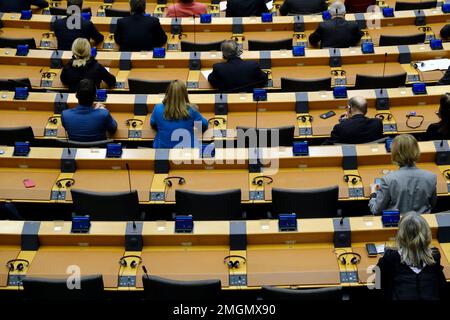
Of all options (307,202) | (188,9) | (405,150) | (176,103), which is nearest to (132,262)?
(307,202)

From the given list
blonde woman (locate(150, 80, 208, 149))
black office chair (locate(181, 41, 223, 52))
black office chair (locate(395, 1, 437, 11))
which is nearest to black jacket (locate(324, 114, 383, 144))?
blonde woman (locate(150, 80, 208, 149))

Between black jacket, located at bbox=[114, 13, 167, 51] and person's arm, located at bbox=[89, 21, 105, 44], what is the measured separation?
211mm

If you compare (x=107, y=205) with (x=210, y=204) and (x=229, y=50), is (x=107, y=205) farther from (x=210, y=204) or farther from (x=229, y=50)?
(x=229, y=50)

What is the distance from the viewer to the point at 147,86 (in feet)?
25.4

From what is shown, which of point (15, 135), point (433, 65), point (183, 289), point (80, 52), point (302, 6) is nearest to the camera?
point (183, 289)

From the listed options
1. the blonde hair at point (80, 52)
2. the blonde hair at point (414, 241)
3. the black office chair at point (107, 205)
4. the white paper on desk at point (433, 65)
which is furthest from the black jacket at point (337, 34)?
the blonde hair at point (414, 241)

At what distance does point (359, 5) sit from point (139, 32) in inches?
126

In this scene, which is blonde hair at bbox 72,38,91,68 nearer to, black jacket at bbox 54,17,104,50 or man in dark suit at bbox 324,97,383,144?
black jacket at bbox 54,17,104,50

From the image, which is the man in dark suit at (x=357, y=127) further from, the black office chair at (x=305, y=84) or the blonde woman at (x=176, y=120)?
the blonde woman at (x=176, y=120)

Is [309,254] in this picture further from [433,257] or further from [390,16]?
[390,16]

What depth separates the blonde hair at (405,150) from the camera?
5.56 metres

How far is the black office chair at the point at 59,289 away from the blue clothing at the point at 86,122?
7.38 ft

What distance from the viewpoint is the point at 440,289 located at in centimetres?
474

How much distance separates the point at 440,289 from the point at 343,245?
3.43 ft
